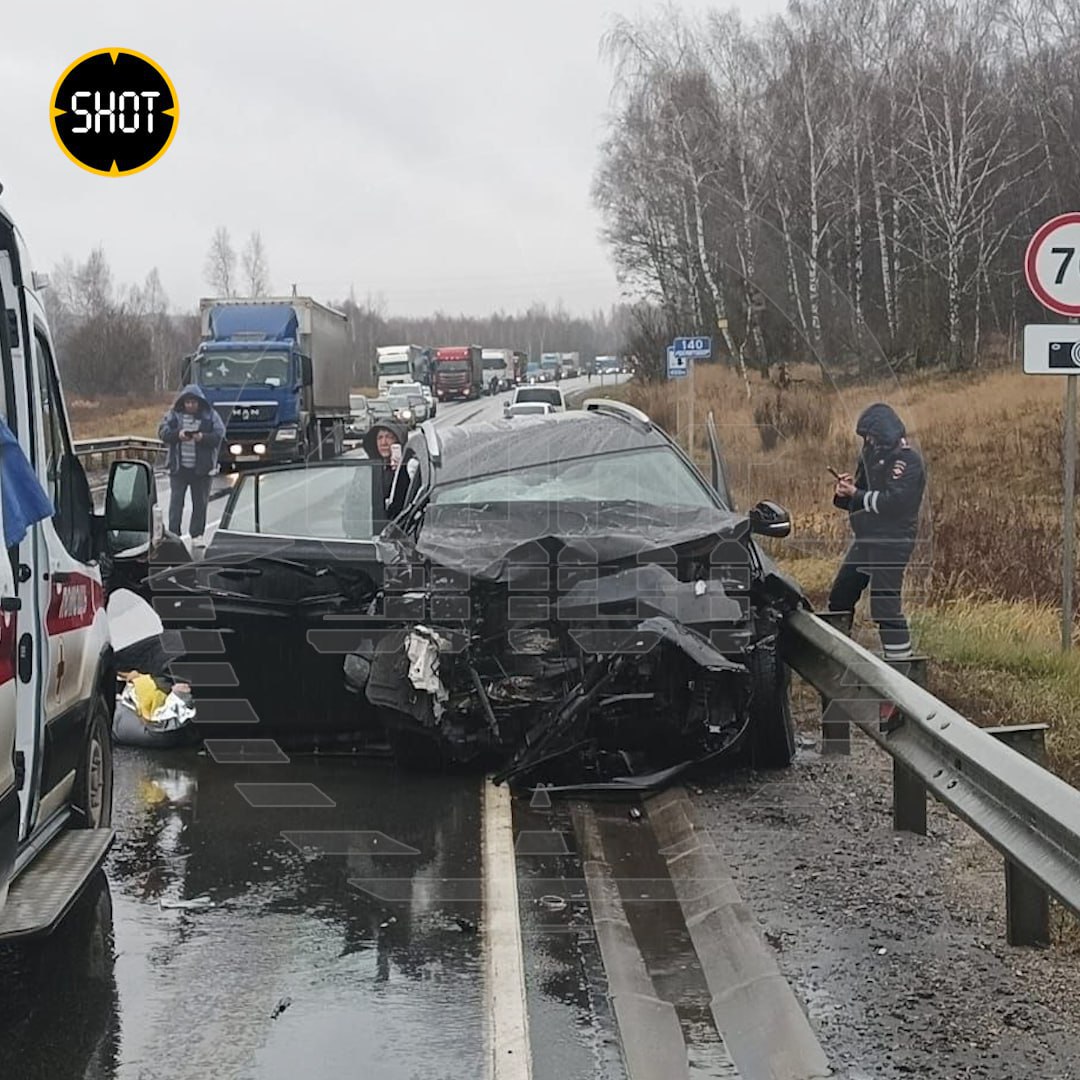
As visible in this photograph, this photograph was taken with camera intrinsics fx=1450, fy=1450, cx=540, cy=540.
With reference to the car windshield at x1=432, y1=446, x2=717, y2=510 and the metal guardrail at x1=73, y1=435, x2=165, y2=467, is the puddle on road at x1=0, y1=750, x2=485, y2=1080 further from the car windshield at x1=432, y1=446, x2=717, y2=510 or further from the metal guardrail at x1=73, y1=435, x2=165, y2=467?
the metal guardrail at x1=73, y1=435, x2=165, y2=467

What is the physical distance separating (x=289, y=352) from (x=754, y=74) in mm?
13799

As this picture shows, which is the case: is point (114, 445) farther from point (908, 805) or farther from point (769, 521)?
point (908, 805)

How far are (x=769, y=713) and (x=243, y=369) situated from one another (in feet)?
78.3

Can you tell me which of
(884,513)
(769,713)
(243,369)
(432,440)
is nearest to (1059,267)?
(884,513)

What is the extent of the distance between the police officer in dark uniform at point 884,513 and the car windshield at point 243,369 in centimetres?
2151

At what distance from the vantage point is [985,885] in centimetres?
527

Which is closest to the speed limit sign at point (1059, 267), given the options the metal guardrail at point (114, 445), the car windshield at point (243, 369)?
the metal guardrail at point (114, 445)

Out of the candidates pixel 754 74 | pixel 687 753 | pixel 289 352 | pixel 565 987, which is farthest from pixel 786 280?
pixel 289 352

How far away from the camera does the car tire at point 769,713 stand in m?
6.88

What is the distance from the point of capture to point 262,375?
29.6m

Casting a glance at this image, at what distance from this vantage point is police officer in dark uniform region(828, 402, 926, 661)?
8.87 m

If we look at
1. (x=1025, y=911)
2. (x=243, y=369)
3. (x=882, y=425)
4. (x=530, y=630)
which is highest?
(x=243, y=369)

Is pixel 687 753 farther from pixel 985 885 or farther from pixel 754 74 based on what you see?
pixel 754 74

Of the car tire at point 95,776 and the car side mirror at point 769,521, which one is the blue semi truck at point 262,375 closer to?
the car side mirror at point 769,521
